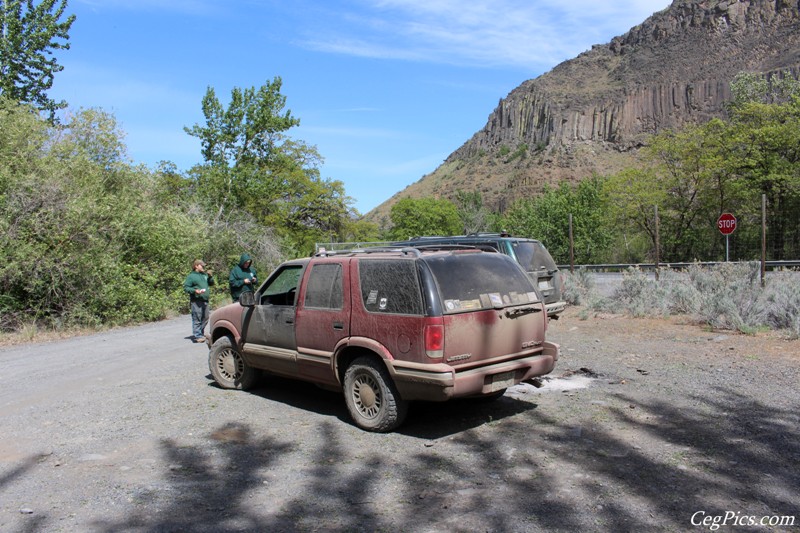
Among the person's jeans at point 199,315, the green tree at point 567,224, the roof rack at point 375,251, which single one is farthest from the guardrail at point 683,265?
the green tree at point 567,224

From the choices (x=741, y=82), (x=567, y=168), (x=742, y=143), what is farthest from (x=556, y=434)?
(x=567, y=168)

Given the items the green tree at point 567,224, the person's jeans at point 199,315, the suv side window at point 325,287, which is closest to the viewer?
the suv side window at point 325,287

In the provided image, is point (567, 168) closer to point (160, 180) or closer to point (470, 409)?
point (160, 180)

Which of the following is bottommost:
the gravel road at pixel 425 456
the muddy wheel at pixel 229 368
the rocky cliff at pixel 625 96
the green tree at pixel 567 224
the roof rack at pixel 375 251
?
the gravel road at pixel 425 456

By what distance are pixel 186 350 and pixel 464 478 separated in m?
8.29

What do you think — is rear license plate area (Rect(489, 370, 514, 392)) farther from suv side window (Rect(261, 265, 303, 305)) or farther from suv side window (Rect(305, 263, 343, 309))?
suv side window (Rect(261, 265, 303, 305))

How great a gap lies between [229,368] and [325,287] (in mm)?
2292

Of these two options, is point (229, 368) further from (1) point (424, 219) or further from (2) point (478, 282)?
(1) point (424, 219)

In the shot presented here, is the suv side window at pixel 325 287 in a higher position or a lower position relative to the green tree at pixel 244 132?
lower

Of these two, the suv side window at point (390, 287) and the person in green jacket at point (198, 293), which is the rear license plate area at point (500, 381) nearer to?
the suv side window at point (390, 287)

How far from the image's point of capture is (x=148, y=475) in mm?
4914

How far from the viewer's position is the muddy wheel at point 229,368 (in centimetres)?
784

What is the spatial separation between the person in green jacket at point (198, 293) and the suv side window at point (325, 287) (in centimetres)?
603

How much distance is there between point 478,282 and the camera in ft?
19.4
